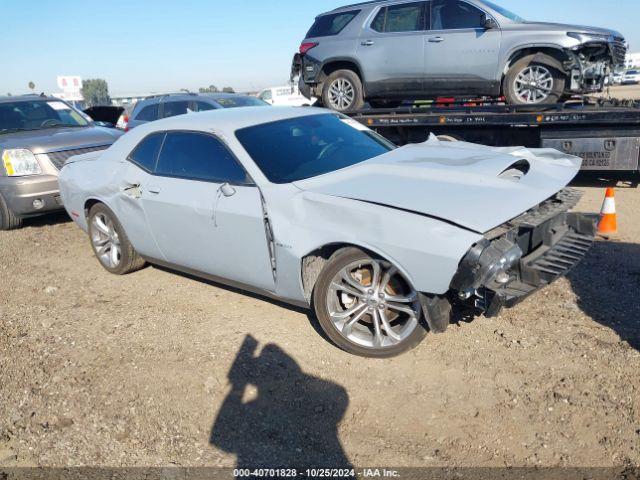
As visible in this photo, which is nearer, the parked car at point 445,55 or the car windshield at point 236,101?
the parked car at point 445,55

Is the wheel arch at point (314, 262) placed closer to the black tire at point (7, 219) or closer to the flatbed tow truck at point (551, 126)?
the flatbed tow truck at point (551, 126)

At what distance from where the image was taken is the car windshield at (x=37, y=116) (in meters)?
7.82

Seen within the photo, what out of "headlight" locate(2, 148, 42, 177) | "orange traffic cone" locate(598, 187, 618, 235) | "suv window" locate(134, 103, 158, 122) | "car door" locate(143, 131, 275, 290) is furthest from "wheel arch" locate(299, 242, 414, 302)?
"suv window" locate(134, 103, 158, 122)

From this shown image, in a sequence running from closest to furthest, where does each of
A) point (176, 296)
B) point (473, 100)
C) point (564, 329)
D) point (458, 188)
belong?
point (458, 188)
point (564, 329)
point (176, 296)
point (473, 100)

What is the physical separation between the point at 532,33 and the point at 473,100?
1.53 meters

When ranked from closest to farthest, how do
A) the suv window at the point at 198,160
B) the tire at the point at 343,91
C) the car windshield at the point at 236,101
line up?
the suv window at the point at 198,160, the tire at the point at 343,91, the car windshield at the point at 236,101

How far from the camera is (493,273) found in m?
2.98

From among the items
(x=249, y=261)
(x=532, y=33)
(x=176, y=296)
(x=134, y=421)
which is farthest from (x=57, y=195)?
(x=532, y=33)

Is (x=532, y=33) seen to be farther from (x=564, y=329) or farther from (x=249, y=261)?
(x=249, y=261)

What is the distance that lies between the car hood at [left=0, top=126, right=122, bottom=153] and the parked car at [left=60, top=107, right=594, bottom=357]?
2862mm

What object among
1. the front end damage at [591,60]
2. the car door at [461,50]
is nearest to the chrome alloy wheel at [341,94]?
the car door at [461,50]

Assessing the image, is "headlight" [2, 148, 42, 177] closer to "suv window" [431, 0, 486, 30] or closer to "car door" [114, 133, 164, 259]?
"car door" [114, 133, 164, 259]

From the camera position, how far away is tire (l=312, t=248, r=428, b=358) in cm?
333

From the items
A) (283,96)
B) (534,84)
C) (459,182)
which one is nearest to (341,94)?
(534,84)
